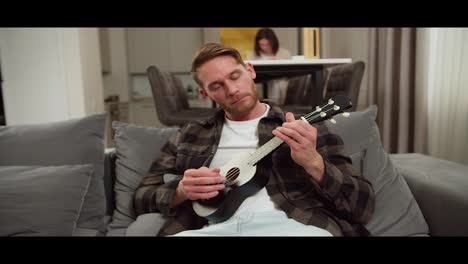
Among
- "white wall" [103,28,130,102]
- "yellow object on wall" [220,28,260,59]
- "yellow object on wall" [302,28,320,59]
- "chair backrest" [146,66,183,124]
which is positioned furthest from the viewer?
"white wall" [103,28,130,102]

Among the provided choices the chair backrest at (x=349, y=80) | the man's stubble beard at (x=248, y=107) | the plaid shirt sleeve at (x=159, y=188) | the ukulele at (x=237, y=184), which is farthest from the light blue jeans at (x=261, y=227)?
the chair backrest at (x=349, y=80)

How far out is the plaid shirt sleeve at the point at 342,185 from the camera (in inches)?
30.7

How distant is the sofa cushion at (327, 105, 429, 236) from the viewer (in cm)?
90

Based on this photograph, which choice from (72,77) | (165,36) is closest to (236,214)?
(72,77)

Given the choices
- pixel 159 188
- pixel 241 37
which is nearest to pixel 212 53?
pixel 159 188

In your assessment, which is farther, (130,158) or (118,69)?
(118,69)

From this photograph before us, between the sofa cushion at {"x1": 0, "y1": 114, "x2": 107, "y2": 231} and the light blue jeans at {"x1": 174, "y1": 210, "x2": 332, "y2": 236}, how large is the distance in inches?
15.0

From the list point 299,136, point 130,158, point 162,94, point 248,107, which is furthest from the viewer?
point 162,94

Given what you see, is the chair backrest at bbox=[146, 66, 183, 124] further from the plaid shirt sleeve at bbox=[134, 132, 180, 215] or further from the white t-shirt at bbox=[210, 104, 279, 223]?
the white t-shirt at bbox=[210, 104, 279, 223]

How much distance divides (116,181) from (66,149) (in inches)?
6.9

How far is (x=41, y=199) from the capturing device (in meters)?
0.89

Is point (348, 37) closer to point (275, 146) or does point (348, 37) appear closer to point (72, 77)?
point (72, 77)

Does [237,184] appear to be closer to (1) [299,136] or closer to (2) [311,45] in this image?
(1) [299,136]

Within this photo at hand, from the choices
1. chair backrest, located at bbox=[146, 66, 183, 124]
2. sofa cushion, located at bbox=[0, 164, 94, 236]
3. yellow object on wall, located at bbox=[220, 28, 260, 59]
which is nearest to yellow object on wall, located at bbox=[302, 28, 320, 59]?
chair backrest, located at bbox=[146, 66, 183, 124]
